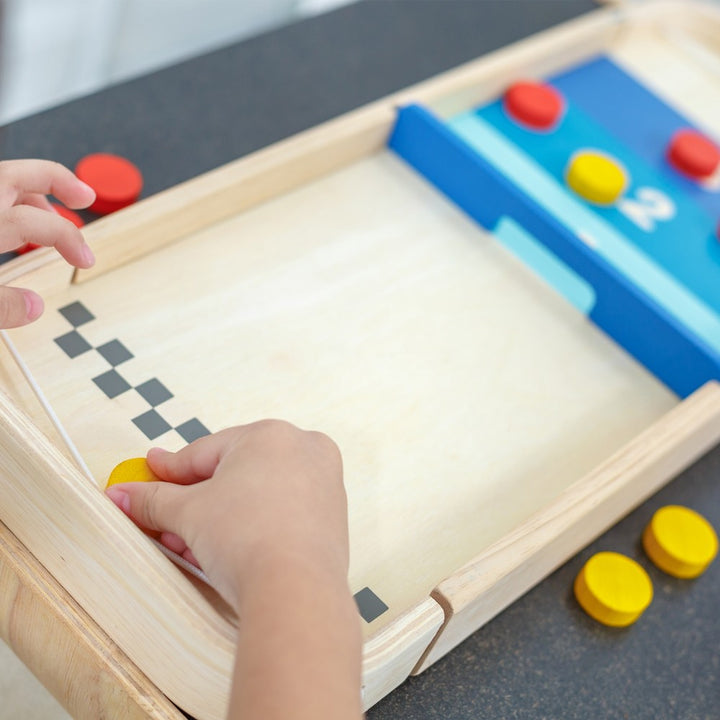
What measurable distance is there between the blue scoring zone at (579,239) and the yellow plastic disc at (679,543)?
138 millimetres

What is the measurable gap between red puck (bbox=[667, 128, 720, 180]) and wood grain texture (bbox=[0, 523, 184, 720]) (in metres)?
0.95

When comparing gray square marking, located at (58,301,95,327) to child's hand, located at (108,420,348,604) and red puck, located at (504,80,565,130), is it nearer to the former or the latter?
child's hand, located at (108,420,348,604)

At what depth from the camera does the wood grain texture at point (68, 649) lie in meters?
0.71

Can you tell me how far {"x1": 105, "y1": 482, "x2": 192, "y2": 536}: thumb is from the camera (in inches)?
25.9

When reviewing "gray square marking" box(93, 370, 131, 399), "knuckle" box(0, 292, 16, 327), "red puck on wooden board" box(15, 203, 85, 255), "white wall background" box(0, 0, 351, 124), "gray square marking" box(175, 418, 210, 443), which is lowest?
"white wall background" box(0, 0, 351, 124)

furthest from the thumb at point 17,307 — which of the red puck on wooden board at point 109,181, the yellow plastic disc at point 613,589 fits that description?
the yellow plastic disc at point 613,589

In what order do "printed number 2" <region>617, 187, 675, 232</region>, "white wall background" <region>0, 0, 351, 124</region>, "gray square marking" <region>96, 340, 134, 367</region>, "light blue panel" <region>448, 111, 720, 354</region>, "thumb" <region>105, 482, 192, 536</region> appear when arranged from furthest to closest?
Answer: "white wall background" <region>0, 0, 351, 124</region>, "printed number 2" <region>617, 187, 675, 232</region>, "light blue panel" <region>448, 111, 720, 354</region>, "gray square marking" <region>96, 340, 134, 367</region>, "thumb" <region>105, 482, 192, 536</region>

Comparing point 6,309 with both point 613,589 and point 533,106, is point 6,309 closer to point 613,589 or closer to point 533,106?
point 613,589

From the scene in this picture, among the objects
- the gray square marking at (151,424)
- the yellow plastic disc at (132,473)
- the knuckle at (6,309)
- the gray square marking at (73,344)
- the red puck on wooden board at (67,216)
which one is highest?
the knuckle at (6,309)

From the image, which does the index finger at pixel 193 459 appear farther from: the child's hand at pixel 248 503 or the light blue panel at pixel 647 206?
the light blue panel at pixel 647 206

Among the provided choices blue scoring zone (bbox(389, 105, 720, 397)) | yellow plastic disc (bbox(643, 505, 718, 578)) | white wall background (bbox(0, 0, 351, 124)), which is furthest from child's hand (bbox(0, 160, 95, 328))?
white wall background (bbox(0, 0, 351, 124))

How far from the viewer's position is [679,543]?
0.95m

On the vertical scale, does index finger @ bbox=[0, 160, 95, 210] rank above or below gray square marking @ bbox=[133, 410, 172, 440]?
above

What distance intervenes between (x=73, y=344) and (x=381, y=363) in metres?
0.28
